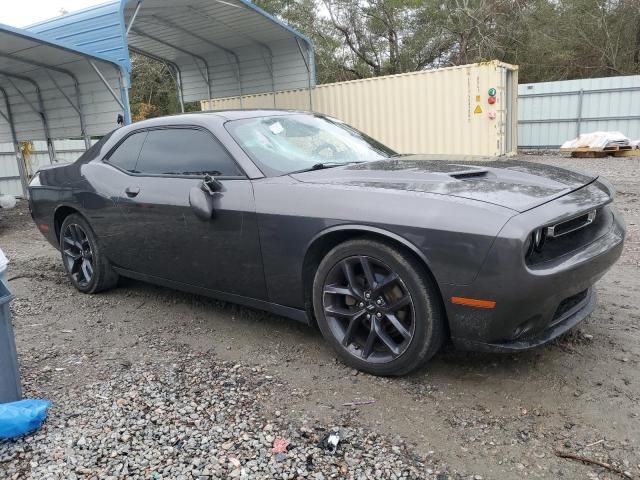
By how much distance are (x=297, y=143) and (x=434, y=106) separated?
8.96 m

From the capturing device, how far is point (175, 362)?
3.39m

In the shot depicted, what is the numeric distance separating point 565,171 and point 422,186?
1.17 metres

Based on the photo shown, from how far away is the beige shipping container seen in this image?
11266 millimetres

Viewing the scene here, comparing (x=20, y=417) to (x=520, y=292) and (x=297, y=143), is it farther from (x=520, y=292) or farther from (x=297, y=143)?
(x=520, y=292)

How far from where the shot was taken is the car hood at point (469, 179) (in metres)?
2.71

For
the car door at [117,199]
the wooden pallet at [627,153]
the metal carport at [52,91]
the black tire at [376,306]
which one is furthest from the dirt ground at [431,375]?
the wooden pallet at [627,153]

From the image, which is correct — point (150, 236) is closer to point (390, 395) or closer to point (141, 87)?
point (390, 395)

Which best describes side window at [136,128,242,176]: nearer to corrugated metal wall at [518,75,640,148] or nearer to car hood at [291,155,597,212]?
car hood at [291,155,597,212]

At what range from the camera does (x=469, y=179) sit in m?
3.01

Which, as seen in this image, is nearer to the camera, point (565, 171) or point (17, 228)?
point (565, 171)

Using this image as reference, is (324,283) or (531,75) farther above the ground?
(531,75)

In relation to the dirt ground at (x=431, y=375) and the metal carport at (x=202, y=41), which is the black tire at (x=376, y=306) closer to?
the dirt ground at (x=431, y=375)

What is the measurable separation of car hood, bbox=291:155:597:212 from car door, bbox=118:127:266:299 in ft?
1.62

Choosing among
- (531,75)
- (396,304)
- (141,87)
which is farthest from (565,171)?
(141,87)
